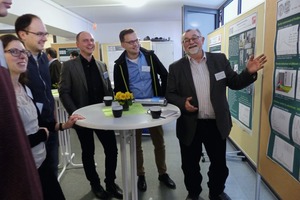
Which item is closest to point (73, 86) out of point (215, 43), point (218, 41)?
point (218, 41)

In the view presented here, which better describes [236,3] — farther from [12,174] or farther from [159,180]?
[12,174]

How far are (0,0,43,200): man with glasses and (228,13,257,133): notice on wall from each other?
224 centimetres

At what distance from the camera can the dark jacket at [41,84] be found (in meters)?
1.57

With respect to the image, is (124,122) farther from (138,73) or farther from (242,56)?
(242,56)

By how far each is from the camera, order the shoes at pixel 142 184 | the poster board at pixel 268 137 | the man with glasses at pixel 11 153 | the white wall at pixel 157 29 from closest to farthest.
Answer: the man with glasses at pixel 11 153, the poster board at pixel 268 137, the shoes at pixel 142 184, the white wall at pixel 157 29

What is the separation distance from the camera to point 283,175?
1436 millimetres

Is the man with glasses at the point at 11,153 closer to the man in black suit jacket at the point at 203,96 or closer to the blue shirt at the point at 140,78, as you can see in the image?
the man in black suit jacket at the point at 203,96

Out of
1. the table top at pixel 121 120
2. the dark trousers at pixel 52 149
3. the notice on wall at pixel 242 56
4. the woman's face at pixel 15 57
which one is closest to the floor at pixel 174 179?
the notice on wall at pixel 242 56

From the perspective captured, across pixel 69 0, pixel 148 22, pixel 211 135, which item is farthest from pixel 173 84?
pixel 148 22

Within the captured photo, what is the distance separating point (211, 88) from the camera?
1.77 metres

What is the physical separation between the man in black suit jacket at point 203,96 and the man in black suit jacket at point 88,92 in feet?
2.15

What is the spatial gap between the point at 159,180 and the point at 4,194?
214 cm

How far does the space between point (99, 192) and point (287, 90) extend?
1.79m

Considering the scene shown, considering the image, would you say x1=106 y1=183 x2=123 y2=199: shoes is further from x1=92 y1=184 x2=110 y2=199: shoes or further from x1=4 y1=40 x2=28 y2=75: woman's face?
x1=4 y1=40 x2=28 y2=75: woman's face
